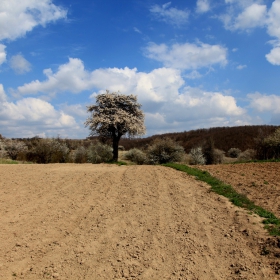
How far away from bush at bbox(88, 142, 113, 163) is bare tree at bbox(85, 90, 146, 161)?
2.13 m

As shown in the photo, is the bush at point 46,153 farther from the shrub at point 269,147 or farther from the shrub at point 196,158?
the shrub at point 269,147

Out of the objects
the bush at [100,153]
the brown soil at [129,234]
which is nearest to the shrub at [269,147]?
the bush at [100,153]

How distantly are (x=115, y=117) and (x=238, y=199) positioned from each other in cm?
1129

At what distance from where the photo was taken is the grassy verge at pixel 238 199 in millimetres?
5430

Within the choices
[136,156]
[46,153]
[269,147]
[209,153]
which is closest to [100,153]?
[136,156]

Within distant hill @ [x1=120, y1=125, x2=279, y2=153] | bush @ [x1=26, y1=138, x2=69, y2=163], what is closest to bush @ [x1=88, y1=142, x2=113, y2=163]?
bush @ [x1=26, y1=138, x2=69, y2=163]

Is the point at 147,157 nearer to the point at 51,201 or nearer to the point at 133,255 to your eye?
the point at 51,201

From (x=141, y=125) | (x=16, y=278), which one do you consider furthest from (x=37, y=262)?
(x=141, y=125)

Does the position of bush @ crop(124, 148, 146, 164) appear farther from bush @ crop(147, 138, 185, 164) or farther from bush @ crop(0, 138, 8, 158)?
bush @ crop(0, 138, 8, 158)

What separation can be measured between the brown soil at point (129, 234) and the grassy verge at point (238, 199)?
22 cm

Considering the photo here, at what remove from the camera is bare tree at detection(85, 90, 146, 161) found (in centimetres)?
1747

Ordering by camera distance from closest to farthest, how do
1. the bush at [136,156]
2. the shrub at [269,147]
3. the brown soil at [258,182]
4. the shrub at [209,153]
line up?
the brown soil at [258,182] → the shrub at [269,147] → the bush at [136,156] → the shrub at [209,153]

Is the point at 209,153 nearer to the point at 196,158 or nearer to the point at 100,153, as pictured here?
the point at 196,158

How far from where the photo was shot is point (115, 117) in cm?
1719
